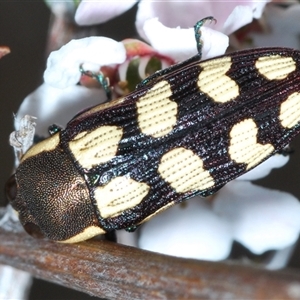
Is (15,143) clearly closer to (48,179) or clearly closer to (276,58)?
(48,179)

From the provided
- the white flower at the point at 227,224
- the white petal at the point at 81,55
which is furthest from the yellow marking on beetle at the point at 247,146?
the white petal at the point at 81,55

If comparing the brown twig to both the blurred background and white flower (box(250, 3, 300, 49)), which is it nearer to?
the blurred background

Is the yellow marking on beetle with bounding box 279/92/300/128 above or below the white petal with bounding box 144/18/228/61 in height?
below

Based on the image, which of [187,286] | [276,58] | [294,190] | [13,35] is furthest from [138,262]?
[13,35]

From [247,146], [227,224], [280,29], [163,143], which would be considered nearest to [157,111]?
[163,143]

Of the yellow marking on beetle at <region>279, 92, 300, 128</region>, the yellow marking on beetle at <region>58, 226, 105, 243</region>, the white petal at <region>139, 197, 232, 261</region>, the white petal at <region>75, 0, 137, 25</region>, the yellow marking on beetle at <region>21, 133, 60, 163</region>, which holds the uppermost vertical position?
the white petal at <region>75, 0, 137, 25</region>

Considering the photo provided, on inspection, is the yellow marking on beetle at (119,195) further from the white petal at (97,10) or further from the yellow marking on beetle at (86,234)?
the white petal at (97,10)

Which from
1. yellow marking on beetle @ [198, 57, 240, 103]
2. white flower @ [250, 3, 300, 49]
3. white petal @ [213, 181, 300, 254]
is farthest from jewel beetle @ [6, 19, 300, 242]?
white flower @ [250, 3, 300, 49]
